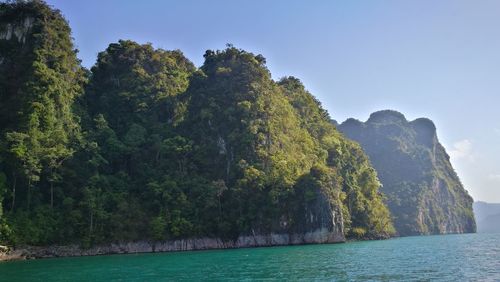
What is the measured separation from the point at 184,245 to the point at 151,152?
20.9 meters

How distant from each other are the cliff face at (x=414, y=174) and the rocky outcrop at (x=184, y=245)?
68.0 metres

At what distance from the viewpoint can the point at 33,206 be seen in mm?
62219

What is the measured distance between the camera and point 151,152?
7850cm

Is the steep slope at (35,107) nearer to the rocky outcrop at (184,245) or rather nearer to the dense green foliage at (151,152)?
the dense green foliage at (151,152)

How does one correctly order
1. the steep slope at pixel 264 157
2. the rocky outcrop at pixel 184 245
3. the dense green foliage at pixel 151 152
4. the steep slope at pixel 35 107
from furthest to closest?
the steep slope at pixel 264 157
the dense green foliage at pixel 151 152
the steep slope at pixel 35 107
the rocky outcrop at pixel 184 245

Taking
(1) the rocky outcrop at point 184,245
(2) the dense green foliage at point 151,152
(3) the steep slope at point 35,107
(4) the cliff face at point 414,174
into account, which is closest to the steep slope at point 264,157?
(2) the dense green foliage at point 151,152

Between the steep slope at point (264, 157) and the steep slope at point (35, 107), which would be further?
the steep slope at point (264, 157)

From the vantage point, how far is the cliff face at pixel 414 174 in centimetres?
13762

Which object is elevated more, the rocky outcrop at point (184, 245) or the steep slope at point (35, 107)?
the steep slope at point (35, 107)

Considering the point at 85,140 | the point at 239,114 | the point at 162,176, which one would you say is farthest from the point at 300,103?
the point at 85,140

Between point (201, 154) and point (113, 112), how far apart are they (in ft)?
73.3

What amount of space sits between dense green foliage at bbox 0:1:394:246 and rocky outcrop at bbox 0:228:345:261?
1.01 m

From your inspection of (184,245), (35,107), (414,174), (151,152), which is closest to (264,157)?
(184,245)

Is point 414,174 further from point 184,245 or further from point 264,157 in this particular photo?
point 184,245
